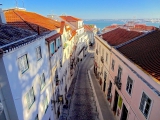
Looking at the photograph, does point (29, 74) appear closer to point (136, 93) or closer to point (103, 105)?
point (136, 93)

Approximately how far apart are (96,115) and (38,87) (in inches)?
433

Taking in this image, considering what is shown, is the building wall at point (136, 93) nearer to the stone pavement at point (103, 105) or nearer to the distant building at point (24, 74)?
the stone pavement at point (103, 105)

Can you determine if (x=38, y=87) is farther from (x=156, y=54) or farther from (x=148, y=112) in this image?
(x=156, y=54)

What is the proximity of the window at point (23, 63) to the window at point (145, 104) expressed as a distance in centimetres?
960

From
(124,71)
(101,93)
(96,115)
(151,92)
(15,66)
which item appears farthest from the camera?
(101,93)

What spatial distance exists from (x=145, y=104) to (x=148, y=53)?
5.28 m

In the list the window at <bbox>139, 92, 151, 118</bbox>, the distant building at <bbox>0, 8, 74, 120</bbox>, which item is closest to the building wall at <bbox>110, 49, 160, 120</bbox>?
the window at <bbox>139, 92, 151, 118</bbox>

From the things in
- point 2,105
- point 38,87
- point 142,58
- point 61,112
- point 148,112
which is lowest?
point 61,112

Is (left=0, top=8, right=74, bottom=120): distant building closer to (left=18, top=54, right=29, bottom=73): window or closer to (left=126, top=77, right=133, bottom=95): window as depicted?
(left=18, top=54, right=29, bottom=73): window

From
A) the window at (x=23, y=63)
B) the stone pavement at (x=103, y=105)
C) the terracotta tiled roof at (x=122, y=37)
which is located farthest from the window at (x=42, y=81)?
the terracotta tiled roof at (x=122, y=37)

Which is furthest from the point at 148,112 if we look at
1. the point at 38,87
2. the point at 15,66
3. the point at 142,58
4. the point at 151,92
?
the point at 15,66

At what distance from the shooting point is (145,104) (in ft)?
33.7

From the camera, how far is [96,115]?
18.3 meters

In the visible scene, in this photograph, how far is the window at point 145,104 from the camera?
9.84 metres
